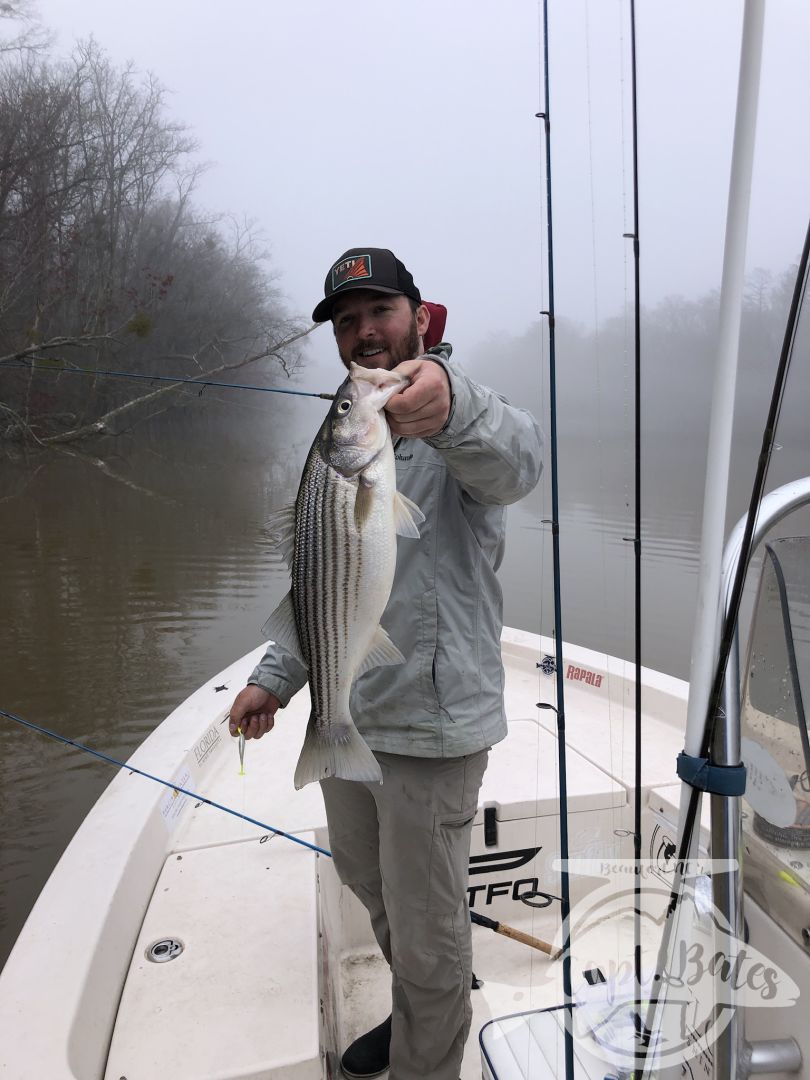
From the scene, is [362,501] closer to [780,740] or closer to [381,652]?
[381,652]

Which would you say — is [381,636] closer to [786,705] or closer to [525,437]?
[525,437]

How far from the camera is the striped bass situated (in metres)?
1.50

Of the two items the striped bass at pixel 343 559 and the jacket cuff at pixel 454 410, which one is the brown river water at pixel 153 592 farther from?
the jacket cuff at pixel 454 410

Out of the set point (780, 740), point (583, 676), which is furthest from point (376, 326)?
point (583, 676)

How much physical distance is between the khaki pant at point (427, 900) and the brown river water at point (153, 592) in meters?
0.76

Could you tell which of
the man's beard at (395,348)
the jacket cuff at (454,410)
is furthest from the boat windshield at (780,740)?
the man's beard at (395,348)

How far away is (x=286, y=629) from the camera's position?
5.63 ft

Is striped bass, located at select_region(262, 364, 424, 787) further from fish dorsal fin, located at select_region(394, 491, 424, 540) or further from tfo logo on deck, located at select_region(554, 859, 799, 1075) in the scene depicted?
tfo logo on deck, located at select_region(554, 859, 799, 1075)

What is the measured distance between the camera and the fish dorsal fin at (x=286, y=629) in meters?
1.71

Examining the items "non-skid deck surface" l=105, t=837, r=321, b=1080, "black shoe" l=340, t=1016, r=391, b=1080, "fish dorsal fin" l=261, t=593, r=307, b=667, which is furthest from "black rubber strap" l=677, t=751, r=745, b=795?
"black shoe" l=340, t=1016, r=391, b=1080

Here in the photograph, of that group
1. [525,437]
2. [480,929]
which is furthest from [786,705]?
[480,929]

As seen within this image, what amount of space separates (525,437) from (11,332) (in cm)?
2832

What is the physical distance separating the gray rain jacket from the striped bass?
164mm

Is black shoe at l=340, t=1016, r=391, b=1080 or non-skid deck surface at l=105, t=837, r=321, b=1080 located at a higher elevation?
non-skid deck surface at l=105, t=837, r=321, b=1080
